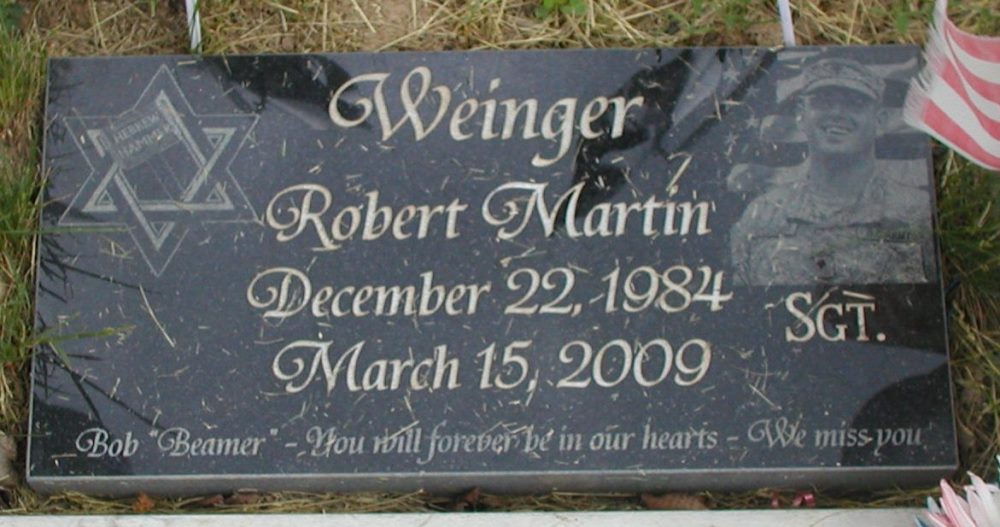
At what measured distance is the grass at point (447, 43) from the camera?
318 centimetres

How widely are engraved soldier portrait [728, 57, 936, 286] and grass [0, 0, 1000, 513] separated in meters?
0.13

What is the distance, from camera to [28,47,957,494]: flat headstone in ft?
10.2

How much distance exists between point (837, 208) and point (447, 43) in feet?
3.44

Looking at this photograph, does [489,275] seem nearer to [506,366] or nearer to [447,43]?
[506,366]

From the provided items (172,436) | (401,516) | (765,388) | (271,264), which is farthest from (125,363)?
(765,388)

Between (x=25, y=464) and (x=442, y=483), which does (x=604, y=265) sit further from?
(x=25, y=464)

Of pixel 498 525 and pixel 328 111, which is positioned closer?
pixel 498 525

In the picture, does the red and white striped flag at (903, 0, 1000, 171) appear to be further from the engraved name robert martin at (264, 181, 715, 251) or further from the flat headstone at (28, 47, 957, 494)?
the engraved name robert martin at (264, 181, 715, 251)

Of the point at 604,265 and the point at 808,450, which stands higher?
the point at 604,265

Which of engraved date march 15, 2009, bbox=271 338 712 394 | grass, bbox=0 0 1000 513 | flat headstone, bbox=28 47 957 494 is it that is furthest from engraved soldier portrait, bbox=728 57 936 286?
engraved date march 15, 2009, bbox=271 338 712 394

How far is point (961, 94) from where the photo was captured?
284 centimetres

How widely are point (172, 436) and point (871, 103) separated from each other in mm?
1796

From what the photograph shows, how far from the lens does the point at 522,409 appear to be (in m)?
3.12

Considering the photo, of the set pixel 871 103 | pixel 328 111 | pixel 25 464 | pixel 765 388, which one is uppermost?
pixel 871 103
